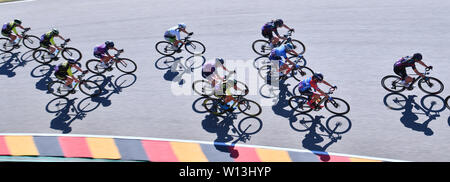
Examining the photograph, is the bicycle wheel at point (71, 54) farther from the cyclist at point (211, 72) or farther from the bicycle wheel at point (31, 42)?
the cyclist at point (211, 72)

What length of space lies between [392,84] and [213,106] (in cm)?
631

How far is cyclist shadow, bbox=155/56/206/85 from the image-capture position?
538 inches

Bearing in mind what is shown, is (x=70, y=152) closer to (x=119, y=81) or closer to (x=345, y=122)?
(x=119, y=81)

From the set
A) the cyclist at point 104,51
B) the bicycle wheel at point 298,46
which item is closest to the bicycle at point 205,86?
the cyclist at point 104,51

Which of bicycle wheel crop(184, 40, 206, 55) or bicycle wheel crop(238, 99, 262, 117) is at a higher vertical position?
bicycle wheel crop(184, 40, 206, 55)

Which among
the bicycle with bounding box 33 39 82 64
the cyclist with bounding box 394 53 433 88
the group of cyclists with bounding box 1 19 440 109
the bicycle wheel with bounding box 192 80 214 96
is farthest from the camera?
the bicycle with bounding box 33 39 82 64

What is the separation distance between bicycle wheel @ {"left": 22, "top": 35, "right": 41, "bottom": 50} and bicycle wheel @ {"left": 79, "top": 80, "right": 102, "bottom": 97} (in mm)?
5135

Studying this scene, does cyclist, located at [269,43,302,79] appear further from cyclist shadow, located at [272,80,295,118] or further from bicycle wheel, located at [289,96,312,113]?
bicycle wheel, located at [289,96,312,113]

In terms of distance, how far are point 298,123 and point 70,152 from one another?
24.5 feet

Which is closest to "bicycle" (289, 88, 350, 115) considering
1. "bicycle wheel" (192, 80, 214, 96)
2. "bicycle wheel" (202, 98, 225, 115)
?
"bicycle wheel" (202, 98, 225, 115)

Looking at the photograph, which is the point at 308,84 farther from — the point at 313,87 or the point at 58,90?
the point at 58,90

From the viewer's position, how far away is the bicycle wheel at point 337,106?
35.6ft

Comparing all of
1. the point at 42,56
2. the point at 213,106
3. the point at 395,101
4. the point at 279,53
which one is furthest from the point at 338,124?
the point at 42,56
